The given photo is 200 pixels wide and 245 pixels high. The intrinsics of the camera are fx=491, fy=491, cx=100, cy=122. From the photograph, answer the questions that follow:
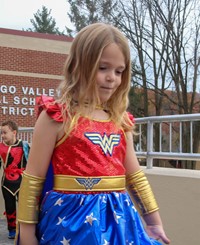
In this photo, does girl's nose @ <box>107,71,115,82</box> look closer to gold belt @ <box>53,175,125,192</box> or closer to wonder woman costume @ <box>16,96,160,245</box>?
wonder woman costume @ <box>16,96,160,245</box>

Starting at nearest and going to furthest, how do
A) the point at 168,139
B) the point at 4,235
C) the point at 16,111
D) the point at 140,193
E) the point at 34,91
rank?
the point at 140,193 < the point at 168,139 < the point at 4,235 < the point at 16,111 < the point at 34,91

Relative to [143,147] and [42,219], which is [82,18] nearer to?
[143,147]

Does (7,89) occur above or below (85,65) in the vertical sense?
above

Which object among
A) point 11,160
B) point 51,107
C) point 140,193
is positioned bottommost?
point 11,160

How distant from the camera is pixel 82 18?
27.0m

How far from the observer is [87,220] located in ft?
6.17

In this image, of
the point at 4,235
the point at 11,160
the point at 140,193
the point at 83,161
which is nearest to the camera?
the point at 83,161

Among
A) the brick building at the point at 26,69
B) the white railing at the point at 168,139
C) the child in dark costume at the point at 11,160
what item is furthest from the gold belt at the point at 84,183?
the brick building at the point at 26,69

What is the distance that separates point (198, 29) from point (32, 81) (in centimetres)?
731

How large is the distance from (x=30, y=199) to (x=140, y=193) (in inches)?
20.4

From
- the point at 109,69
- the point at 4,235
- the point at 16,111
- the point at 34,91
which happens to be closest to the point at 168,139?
the point at 4,235

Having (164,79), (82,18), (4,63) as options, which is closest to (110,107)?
(4,63)

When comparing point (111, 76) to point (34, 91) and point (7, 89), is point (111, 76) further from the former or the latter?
point (34, 91)

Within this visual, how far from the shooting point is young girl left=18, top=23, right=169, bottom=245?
1923mm
